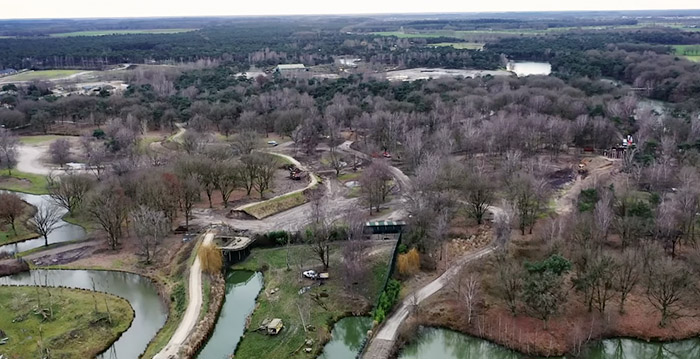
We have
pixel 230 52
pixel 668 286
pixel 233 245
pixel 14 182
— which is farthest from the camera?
pixel 230 52

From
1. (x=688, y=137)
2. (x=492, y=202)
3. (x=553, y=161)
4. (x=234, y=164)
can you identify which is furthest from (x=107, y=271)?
(x=688, y=137)

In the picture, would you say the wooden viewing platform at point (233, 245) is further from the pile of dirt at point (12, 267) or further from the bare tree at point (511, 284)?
the bare tree at point (511, 284)

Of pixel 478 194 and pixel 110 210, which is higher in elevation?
pixel 478 194

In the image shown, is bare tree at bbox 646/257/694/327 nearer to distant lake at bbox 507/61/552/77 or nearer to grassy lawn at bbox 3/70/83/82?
distant lake at bbox 507/61/552/77

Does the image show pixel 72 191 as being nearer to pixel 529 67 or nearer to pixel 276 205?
pixel 276 205

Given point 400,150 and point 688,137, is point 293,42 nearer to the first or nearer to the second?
point 400,150

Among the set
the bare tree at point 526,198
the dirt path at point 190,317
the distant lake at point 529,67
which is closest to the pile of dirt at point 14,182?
the dirt path at point 190,317

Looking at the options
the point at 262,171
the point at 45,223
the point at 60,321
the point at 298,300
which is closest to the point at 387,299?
the point at 298,300

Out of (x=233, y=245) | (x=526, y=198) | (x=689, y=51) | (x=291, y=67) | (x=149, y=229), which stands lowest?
(x=233, y=245)
